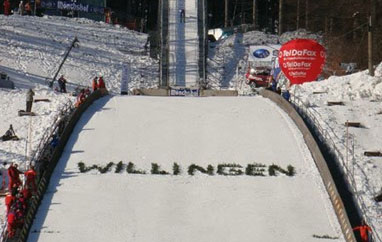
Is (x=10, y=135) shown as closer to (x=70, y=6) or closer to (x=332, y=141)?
(x=332, y=141)

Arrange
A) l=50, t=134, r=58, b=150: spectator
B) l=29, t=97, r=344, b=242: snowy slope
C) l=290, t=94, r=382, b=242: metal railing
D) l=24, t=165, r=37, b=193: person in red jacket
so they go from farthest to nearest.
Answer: l=50, t=134, r=58, b=150: spectator, l=290, t=94, r=382, b=242: metal railing, l=24, t=165, r=37, b=193: person in red jacket, l=29, t=97, r=344, b=242: snowy slope

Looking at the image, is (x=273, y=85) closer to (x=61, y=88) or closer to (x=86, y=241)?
(x=61, y=88)

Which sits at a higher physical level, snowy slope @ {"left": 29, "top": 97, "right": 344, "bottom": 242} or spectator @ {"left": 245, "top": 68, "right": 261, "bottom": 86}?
spectator @ {"left": 245, "top": 68, "right": 261, "bottom": 86}

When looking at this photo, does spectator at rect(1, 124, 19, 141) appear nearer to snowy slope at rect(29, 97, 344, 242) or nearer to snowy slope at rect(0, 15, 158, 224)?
snowy slope at rect(0, 15, 158, 224)

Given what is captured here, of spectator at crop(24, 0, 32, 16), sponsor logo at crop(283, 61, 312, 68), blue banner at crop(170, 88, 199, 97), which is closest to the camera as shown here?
sponsor logo at crop(283, 61, 312, 68)

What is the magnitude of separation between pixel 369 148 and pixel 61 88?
1541 cm

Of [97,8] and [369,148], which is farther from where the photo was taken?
[97,8]

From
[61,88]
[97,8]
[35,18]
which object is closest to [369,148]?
[61,88]

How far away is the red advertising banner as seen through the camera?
33.2m

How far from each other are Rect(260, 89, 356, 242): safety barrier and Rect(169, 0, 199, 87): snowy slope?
14.4 m

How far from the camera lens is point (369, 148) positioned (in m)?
29.8

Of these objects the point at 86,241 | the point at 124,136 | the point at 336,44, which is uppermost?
the point at 336,44

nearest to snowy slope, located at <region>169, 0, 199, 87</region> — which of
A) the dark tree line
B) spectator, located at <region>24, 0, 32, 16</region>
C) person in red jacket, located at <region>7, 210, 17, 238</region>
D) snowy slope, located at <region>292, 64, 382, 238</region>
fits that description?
the dark tree line

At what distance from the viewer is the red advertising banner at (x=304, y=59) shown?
33188 mm
